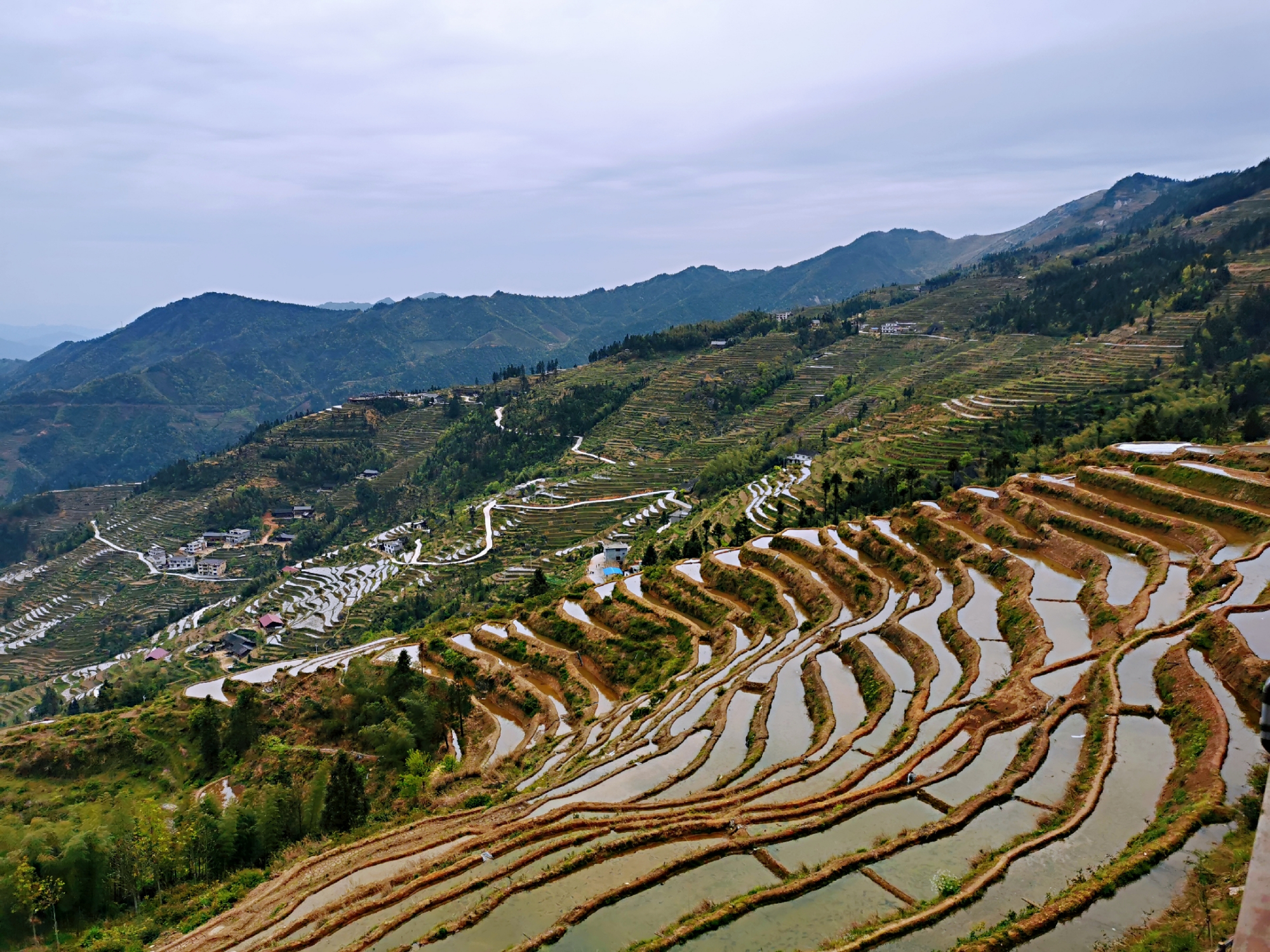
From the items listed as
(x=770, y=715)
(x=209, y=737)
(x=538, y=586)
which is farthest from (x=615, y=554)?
(x=770, y=715)

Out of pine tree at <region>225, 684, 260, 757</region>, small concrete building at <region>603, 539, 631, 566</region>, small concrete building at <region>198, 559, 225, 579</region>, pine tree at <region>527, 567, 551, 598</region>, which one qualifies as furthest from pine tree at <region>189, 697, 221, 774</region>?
small concrete building at <region>198, 559, 225, 579</region>

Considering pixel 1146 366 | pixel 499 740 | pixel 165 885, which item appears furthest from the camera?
pixel 1146 366

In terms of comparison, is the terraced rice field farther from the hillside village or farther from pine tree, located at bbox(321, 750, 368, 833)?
pine tree, located at bbox(321, 750, 368, 833)

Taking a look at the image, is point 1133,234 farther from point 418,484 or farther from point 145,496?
point 145,496

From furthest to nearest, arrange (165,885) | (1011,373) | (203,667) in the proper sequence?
(1011,373) < (203,667) < (165,885)

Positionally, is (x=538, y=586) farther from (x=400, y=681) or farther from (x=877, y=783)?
(x=877, y=783)

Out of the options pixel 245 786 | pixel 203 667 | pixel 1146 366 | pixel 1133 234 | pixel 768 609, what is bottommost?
pixel 203 667

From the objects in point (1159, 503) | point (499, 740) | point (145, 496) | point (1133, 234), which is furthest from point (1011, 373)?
point (145, 496)
